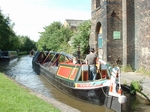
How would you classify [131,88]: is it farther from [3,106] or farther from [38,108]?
[3,106]

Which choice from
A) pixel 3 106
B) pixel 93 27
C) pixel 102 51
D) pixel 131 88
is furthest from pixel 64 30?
pixel 3 106

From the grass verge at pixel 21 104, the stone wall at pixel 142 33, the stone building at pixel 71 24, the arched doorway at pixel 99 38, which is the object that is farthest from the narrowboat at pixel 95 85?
the stone building at pixel 71 24

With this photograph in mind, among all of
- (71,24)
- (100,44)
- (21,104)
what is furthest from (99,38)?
(71,24)

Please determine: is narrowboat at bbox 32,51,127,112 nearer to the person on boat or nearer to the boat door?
the person on boat

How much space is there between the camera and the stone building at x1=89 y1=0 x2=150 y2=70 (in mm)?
14562

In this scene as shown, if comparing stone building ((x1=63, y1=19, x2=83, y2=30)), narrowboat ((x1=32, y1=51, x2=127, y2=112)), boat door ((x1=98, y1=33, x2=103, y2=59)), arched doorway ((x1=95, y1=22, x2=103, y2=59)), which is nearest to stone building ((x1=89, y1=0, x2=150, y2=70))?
boat door ((x1=98, y1=33, x2=103, y2=59))

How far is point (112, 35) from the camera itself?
15992 millimetres

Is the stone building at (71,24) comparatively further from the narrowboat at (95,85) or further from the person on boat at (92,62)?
the person on boat at (92,62)

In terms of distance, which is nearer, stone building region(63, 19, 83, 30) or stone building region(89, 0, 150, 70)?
stone building region(89, 0, 150, 70)

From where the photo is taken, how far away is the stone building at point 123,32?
47.8 ft

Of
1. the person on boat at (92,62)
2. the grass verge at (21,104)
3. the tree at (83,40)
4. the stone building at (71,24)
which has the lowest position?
the grass verge at (21,104)

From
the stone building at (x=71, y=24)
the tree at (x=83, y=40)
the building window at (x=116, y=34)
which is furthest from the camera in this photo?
the stone building at (x=71, y=24)

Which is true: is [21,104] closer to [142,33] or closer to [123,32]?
[142,33]

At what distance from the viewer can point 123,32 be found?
15664 mm
